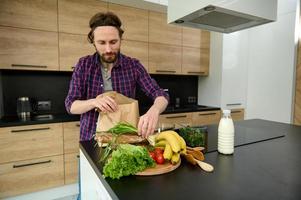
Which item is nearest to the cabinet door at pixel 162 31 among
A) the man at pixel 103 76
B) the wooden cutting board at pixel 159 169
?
the man at pixel 103 76

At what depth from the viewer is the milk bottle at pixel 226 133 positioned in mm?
872

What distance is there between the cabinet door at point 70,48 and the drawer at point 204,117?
58.5 inches

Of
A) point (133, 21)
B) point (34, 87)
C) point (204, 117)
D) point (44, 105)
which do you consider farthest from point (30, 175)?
point (204, 117)

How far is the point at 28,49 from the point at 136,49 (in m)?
1.09

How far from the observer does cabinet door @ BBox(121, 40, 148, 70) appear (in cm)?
233

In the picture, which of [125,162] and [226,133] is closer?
[125,162]

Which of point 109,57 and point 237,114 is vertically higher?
point 109,57

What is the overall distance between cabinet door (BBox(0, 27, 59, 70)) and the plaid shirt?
932 mm

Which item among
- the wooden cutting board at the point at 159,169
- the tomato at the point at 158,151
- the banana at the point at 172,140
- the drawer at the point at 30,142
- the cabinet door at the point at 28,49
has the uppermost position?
the cabinet door at the point at 28,49

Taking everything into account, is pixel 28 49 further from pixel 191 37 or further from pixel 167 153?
pixel 191 37

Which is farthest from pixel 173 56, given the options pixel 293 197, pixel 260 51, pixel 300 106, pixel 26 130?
pixel 293 197

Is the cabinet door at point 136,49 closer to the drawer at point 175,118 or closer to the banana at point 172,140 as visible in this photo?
the drawer at point 175,118

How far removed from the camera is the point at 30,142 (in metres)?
1.76

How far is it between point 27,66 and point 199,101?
7.43 feet
